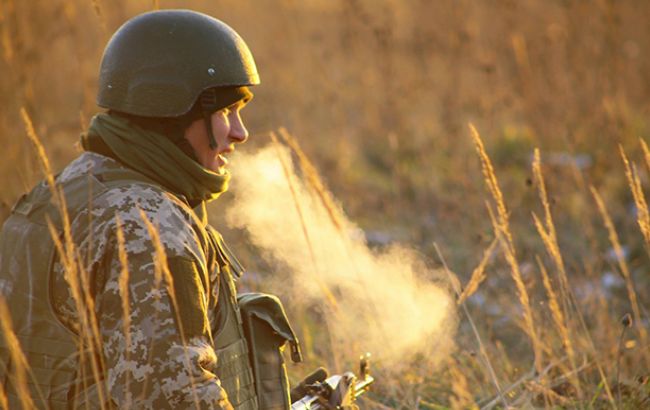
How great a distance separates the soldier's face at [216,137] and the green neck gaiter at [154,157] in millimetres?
70

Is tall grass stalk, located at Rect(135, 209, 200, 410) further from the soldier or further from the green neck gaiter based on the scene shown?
the green neck gaiter

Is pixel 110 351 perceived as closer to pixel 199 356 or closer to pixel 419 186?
pixel 199 356

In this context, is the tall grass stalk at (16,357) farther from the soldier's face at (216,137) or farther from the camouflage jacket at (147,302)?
the soldier's face at (216,137)

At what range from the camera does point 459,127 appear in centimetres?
831

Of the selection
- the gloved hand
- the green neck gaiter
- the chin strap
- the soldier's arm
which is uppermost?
the chin strap

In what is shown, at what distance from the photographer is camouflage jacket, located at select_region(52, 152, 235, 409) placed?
225 centimetres

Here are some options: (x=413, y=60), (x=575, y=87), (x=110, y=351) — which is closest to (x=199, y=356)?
(x=110, y=351)

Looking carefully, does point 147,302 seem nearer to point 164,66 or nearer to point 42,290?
point 42,290

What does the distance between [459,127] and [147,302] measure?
6303mm

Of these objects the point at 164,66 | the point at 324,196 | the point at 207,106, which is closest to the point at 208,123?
the point at 207,106

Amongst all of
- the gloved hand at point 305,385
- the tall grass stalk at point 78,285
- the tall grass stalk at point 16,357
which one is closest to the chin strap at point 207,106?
the tall grass stalk at point 78,285

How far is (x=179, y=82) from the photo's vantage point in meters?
2.67

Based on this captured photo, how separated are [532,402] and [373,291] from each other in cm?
85

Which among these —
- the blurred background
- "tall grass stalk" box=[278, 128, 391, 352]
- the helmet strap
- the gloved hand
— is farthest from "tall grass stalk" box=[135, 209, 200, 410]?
the blurred background
